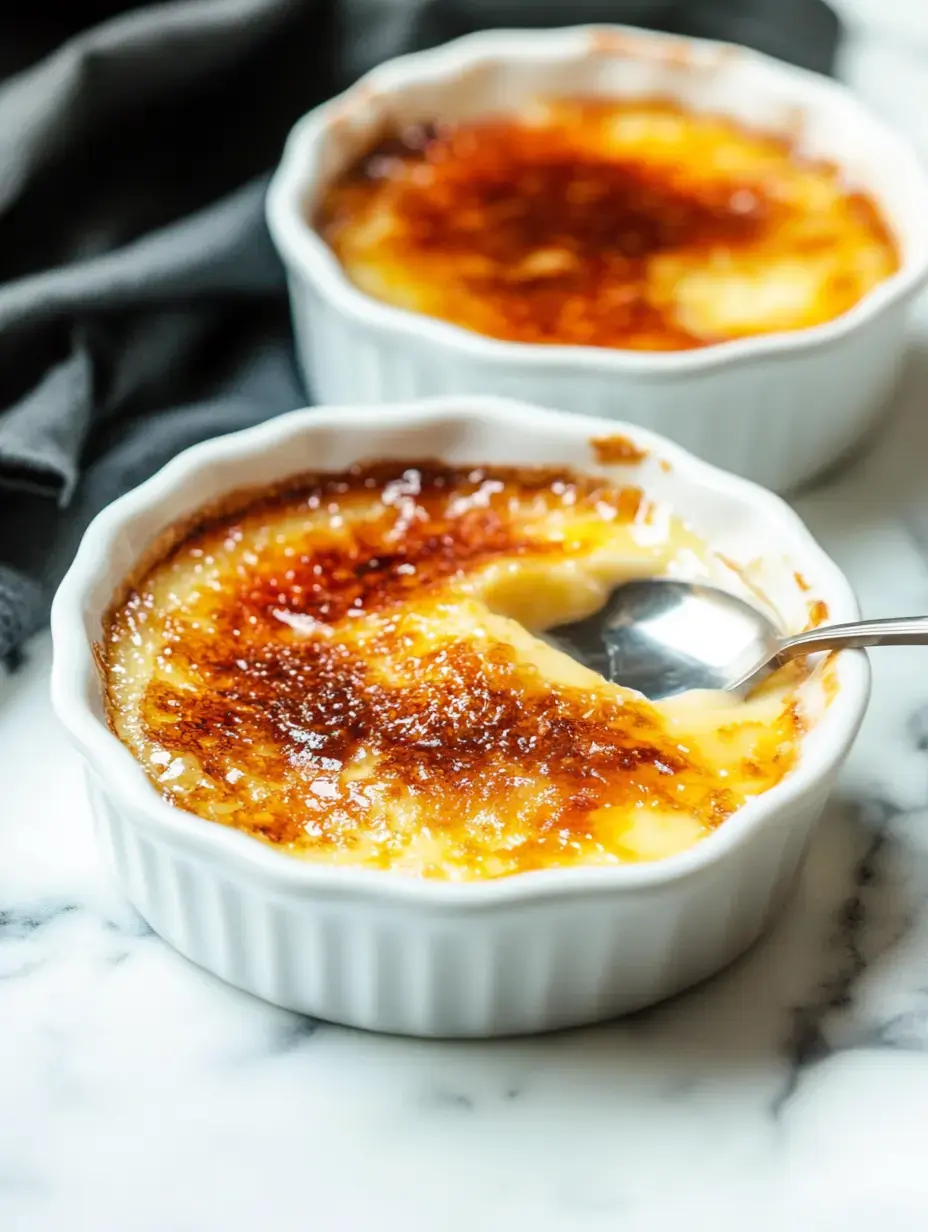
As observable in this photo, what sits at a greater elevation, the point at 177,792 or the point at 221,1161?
the point at 177,792

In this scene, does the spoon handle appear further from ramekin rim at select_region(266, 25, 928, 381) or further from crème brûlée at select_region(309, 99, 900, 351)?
crème brûlée at select_region(309, 99, 900, 351)

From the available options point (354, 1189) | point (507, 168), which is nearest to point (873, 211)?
point (507, 168)

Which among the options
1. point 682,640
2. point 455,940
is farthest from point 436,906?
point 682,640

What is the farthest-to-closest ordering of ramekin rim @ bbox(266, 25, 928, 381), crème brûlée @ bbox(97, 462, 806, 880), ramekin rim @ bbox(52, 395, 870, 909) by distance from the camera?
ramekin rim @ bbox(266, 25, 928, 381)
crème brûlée @ bbox(97, 462, 806, 880)
ramekin rim @ bbox(52, 395, 870, 909)

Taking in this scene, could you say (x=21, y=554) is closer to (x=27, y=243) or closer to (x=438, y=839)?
(x=27, y=243)

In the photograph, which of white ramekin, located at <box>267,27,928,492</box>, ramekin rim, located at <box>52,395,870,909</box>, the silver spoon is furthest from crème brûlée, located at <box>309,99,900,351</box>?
the silver spoon

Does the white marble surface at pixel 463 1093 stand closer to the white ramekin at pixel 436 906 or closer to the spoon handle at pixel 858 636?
the white ramekin at pixel 436 906

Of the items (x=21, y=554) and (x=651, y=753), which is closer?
(x=651, y=753)
